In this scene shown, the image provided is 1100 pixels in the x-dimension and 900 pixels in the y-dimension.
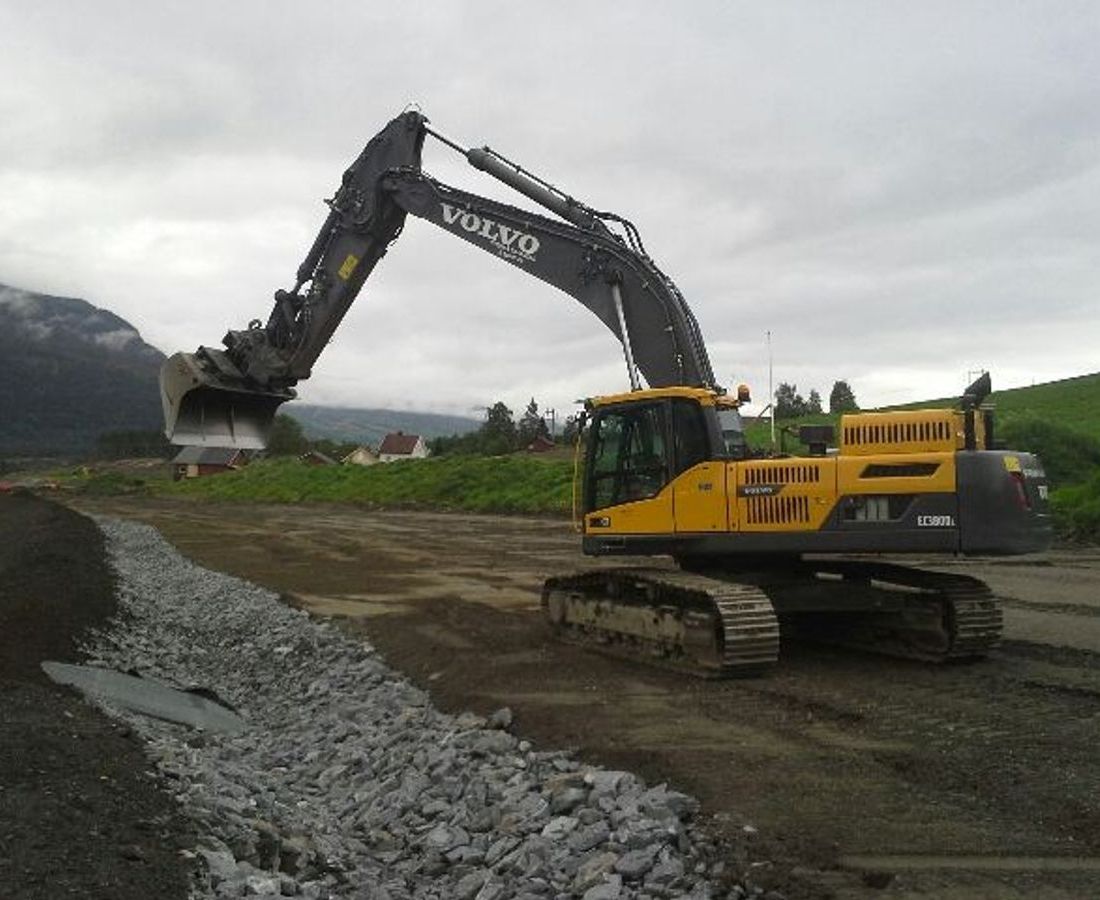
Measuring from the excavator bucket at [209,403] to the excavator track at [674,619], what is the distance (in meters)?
5.46

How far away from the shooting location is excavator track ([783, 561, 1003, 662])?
10.1m

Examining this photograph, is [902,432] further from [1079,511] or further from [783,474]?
[1079,511]

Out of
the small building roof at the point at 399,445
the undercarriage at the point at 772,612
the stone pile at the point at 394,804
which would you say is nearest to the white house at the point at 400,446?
the small building roof at the point at 399,445

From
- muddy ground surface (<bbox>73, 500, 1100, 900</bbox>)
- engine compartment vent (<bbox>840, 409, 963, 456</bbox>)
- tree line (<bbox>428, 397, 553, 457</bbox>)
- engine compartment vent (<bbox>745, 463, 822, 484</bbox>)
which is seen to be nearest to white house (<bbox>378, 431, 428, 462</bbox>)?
tree line (<bbox>428, 397, 553, 457</bbox>)

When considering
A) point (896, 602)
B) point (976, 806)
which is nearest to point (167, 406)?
point (896, 602)

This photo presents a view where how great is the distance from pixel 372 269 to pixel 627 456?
5791 millimetres

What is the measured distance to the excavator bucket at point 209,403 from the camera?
1395cm

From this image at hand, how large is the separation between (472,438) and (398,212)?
258 feet

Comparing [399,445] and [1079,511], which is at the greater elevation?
[399,445]

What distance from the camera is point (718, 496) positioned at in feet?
33.2

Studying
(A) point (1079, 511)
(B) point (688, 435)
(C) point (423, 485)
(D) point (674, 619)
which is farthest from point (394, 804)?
(C) point (423, 485)

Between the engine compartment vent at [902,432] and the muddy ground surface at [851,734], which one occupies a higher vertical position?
the engine compartment vent at [902,432]

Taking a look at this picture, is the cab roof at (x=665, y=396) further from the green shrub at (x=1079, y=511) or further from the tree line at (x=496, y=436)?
the tree line at (x=496, y=436)

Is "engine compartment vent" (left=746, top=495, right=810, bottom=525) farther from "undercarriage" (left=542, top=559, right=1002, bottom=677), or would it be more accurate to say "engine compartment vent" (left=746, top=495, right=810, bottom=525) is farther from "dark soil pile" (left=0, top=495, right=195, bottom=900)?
"dark soil pile" (left=0, top=495, right=195, bottom=900)
